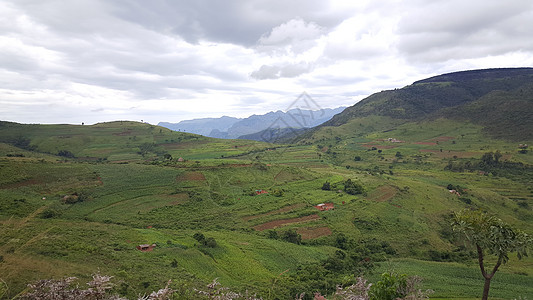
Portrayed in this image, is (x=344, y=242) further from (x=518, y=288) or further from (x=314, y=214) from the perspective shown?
(x=518, y=288)

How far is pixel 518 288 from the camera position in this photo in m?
30.9

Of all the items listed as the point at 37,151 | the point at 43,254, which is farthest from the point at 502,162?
the point at 37,151

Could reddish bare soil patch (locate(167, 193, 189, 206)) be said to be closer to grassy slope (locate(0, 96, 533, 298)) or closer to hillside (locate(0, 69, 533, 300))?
grassy slope (locate(0, 96, 533, 298))

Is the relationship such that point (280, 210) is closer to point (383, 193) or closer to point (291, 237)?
point (291, 237)

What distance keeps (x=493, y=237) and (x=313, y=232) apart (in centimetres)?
Result: 3068

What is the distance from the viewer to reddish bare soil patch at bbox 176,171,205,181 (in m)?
65.8

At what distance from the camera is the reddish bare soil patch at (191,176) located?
65.8 meters

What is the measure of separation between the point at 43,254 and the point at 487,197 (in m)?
93.2

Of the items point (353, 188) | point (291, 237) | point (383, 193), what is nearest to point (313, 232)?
point (291, 237)

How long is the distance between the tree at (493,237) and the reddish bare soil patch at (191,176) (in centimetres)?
5445

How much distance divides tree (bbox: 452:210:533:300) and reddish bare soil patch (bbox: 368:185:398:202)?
45002 millimetres

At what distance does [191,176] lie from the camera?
222 feet

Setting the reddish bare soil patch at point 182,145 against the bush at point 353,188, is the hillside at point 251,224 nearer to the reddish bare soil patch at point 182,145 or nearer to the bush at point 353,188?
the bush at point 353,188

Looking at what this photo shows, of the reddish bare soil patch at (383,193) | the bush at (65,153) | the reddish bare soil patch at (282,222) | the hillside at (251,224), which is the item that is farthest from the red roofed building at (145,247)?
the bush at (65,153)
